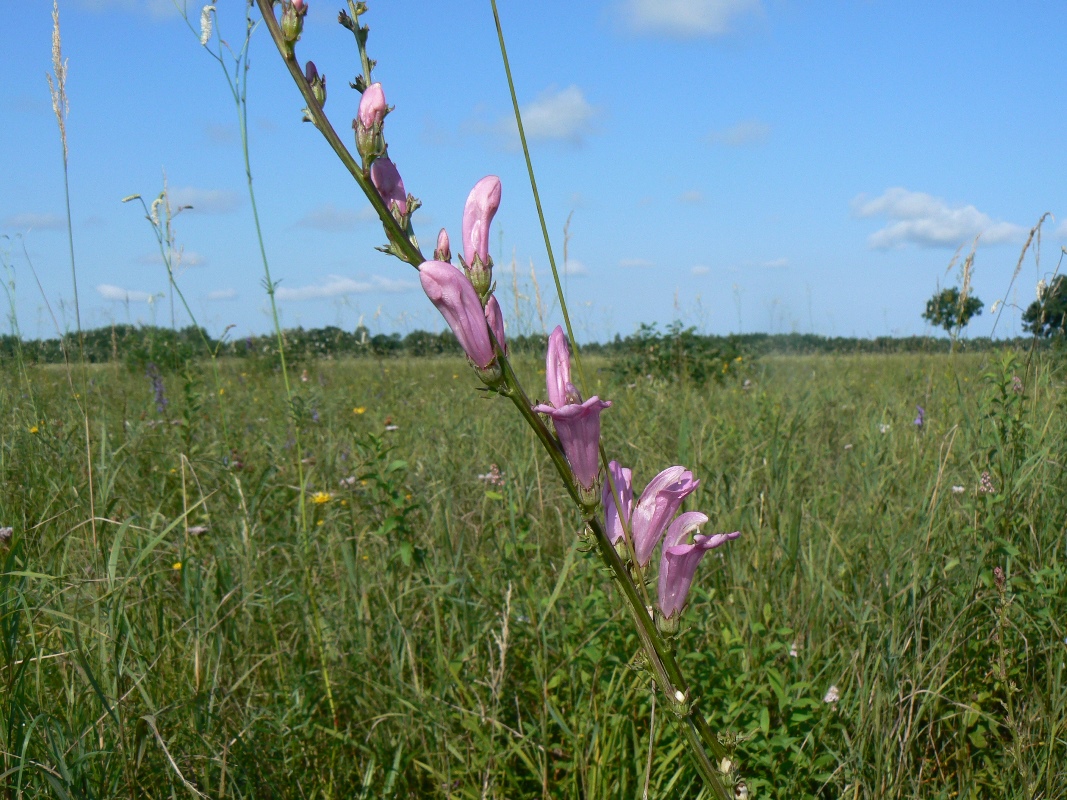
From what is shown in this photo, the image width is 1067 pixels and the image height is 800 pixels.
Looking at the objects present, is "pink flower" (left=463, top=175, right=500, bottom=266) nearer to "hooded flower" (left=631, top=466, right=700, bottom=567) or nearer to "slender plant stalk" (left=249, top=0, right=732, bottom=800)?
"slender plant stalk" (left=249, top=0, right=732, bottom=800)

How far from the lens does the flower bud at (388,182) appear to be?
3.15 ft

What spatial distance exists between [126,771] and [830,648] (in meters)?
1.92

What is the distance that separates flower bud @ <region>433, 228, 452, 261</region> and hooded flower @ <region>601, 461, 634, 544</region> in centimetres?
36

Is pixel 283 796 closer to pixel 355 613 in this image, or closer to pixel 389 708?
pixel 389 708

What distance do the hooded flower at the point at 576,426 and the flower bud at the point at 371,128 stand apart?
13.5 inches

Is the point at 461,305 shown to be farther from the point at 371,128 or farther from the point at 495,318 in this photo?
the point at 371,128

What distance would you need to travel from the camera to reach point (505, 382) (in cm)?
92

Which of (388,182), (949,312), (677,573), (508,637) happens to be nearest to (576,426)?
(677,573)

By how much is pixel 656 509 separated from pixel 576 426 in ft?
0.66

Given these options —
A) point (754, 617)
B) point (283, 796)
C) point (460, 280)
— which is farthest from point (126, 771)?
point (754, 617)

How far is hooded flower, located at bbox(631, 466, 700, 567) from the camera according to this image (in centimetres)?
105

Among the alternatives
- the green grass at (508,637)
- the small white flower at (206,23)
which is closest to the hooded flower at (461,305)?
the green grass at (508,637)

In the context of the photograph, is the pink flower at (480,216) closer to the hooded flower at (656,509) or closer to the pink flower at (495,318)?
the pink flower at (495,318)

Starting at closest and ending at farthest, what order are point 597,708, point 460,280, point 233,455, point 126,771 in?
point 460,280, point 126,771, point 597,708, point 233,455
